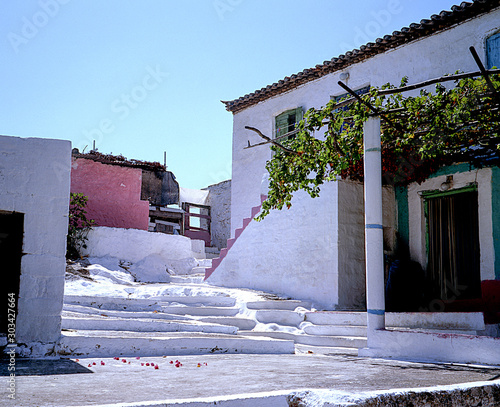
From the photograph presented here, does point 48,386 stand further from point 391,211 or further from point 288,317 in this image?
point 391,211

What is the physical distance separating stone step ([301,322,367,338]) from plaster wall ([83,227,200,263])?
6.48 m

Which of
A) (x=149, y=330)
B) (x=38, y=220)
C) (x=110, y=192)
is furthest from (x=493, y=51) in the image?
(x=110, y=192)

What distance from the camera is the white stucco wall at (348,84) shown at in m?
11.0

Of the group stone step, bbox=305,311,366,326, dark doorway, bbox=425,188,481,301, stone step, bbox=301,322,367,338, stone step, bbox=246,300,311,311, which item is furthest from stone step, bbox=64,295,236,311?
dark doorway, bbox=425,188,481,301

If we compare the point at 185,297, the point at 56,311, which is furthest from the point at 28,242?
the point at 185,297

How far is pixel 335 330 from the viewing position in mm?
7695

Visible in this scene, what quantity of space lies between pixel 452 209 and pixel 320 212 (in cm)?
243

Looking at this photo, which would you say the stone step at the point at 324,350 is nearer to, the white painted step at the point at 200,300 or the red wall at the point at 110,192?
the white painted step at the point at 200,300

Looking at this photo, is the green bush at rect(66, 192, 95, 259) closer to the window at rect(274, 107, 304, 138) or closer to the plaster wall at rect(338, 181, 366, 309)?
the window at rect(274, 107, 304, 138)

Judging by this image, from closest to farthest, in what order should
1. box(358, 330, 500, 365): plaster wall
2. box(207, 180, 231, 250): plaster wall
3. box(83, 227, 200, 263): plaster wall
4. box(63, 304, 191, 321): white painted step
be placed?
box(358, 330, 500, 365): plaster wall
box(63, 304, 191, 321): white painted step
box(83, 227, 200, 263): plaster wall
box(207, 180, 231, 250): plaster wall

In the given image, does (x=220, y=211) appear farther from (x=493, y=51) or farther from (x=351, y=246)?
(x=493, y=51)

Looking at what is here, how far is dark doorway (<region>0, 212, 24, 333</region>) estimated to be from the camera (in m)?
5.67

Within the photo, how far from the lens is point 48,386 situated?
354 cm

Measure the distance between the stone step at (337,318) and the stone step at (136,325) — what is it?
4.79 ft
